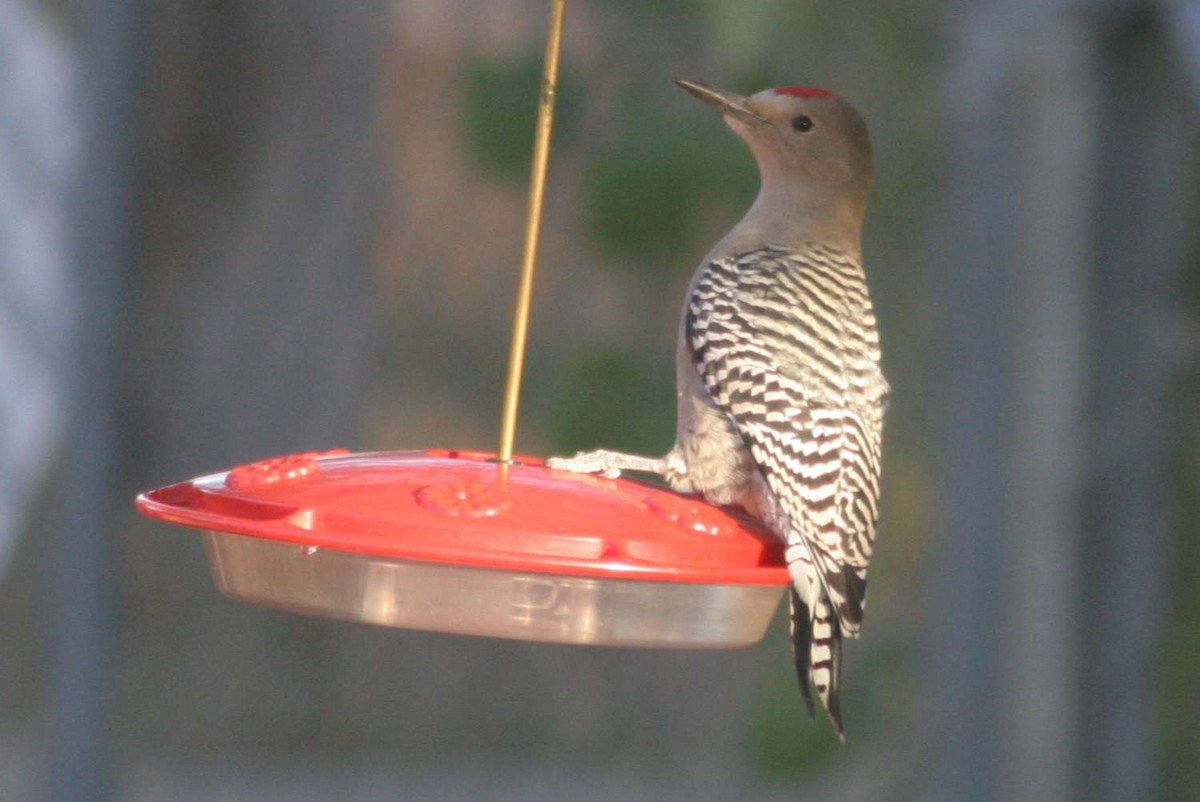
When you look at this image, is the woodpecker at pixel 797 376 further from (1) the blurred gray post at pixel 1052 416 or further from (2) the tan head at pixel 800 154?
(1) the blurred gray post at pixel 1052 416

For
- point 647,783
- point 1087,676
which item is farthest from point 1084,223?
point 647,783

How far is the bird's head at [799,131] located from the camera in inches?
133

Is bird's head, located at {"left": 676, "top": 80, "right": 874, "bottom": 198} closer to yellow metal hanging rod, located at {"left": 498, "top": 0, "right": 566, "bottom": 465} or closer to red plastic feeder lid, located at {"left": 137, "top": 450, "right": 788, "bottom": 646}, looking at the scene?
yellow metal hanging rod, located at {"left": 498, "top": 0, "right": 566, "bottom": 465}

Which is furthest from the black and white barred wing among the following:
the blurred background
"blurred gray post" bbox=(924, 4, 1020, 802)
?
"blurred gray post" bbox=(924, 4, 1020, 802)

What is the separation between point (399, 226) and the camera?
5363 mm

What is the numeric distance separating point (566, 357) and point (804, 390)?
209 cm

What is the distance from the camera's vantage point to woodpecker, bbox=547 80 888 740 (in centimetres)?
266

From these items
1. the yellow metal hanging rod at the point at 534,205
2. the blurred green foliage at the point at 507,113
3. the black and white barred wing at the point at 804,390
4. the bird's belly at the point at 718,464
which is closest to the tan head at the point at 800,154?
the black and white barred wing at the point at 804,390

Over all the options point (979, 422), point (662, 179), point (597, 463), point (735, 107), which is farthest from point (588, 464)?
point (662, 179)

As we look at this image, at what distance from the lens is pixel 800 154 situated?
340 cm

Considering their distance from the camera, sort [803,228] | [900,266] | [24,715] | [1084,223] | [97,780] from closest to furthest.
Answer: [803,228] → [97,780] → [1084,223] → [900,266] → [24,715]

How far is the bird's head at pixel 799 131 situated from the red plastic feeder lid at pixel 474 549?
1253 mm

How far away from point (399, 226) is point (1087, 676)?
254 centimetres

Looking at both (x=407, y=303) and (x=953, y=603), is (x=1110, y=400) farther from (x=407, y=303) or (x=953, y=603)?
(x=407, y=303)
